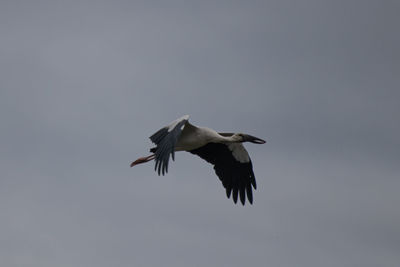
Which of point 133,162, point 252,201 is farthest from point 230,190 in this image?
point 133,162

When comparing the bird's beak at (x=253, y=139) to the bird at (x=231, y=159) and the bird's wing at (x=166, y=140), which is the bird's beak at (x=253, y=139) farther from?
the bird's wing at (x=166, y=140)

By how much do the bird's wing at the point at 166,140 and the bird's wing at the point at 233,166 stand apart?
1.99 metres

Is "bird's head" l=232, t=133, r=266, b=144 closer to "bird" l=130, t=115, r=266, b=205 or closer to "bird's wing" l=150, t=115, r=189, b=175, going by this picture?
"bird" l=130, t=115, r=266, b=205

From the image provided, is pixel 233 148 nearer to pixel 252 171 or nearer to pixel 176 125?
pixel 252 171

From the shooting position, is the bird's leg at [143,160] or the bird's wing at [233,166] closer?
the bird's wing at [233,166]

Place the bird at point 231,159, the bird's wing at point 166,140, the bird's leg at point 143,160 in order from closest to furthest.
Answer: the bird's wing at point 166,140 → the bird at point 231,159 → the bird's leg at point 143,160

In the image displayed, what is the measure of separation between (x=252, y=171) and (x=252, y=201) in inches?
27.5

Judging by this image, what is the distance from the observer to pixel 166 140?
622 inches

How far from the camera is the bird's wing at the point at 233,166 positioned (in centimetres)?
1844

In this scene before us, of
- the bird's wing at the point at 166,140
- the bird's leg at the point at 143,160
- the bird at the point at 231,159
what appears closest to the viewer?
the bird's wing at the point at 166,140

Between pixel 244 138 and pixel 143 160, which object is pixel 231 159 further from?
pixel 143 160

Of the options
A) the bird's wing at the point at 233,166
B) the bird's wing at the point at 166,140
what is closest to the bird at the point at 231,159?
the bird's wing at the point at 233,166

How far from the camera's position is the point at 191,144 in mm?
17750

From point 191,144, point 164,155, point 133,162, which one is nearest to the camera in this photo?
point 164,155
